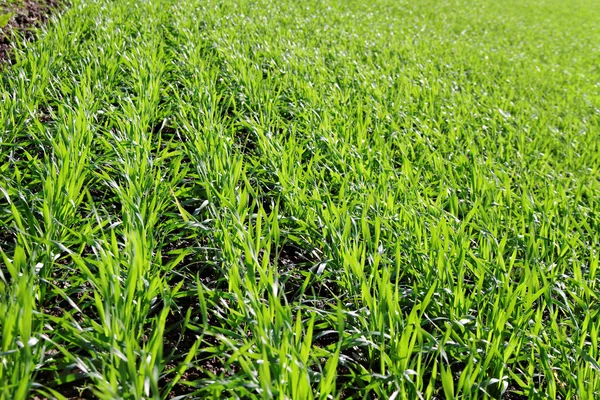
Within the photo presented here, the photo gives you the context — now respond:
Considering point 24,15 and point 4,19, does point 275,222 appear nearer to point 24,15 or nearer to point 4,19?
point 4,19

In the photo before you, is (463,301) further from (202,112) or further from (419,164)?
(202,112)

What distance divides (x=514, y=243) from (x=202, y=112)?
Answer: 1579 millimetres

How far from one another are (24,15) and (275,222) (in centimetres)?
335

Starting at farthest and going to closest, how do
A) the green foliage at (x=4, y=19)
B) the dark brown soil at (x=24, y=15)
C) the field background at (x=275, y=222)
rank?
the dark brown soil at (x=24, y=15) → the green foliage at (x=4, y=19) → the field background at (x=275, y=222)

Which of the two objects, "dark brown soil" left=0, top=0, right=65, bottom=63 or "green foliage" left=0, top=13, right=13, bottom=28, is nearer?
"green foliage" left=0, top=13, right=13, bottom=28

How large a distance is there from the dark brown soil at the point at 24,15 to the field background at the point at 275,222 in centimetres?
18

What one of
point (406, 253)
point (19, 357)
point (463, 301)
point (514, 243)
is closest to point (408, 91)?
point (514, 243)

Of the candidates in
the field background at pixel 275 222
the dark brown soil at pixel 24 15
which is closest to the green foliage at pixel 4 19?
the dark brown soil at pixel 24 15

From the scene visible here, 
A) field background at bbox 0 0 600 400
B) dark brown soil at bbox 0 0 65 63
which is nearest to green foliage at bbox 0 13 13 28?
dark brown soil at bbox 0 0 65 63

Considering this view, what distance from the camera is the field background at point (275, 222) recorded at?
1.52 m

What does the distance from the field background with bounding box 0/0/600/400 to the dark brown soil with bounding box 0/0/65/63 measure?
183mm

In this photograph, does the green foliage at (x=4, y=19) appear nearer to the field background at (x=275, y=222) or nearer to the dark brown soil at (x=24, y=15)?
the dark brown soil at (x=24, y=15)

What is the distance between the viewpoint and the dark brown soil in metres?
3.92

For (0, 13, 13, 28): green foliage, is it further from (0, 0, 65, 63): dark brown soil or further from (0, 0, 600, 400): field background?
(0, 0, 600, 400): field background
